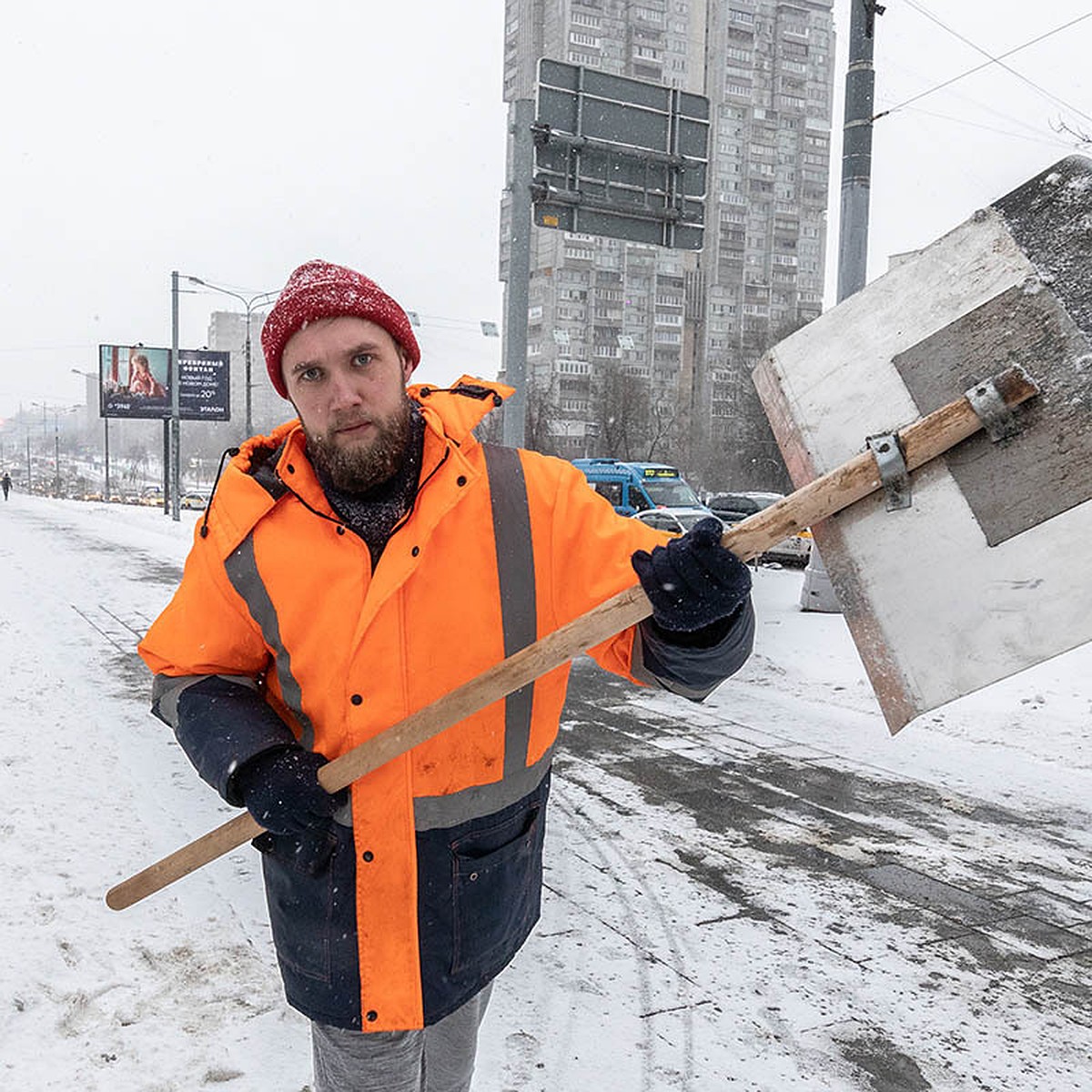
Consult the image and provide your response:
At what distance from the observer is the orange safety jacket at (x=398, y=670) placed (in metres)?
1.75

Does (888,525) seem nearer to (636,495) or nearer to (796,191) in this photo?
(636,495)

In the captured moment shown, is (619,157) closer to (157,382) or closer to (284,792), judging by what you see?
(284,792)

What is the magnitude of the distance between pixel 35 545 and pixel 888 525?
65.4 ft

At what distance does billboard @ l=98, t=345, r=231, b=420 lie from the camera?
1201 inches

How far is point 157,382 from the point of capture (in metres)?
31.0

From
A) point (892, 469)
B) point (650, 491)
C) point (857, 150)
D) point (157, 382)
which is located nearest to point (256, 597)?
point (892, 469)

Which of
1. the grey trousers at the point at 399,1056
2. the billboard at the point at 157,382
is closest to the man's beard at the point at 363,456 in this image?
the grey trousers at the point at 399,1056

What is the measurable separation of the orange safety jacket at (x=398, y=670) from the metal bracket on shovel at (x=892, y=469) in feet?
1.15

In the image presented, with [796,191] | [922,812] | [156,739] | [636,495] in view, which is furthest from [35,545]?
[796,191]

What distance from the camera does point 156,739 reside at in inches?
223

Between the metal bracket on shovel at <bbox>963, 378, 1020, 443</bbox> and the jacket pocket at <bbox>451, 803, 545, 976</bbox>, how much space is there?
3.59 feet

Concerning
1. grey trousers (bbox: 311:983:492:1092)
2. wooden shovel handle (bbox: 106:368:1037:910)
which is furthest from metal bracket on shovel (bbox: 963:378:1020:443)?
grey trousers (bbox: 311:983:492:1092)

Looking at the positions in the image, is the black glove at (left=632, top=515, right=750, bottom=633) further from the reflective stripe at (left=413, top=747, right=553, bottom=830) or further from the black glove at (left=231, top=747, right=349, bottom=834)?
the black glove at (left=231, top=747, right=349, bottom=834)

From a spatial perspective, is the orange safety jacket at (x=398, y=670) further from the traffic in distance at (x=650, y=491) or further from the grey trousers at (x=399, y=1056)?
the traffic in distance at (x=650, y=491)
